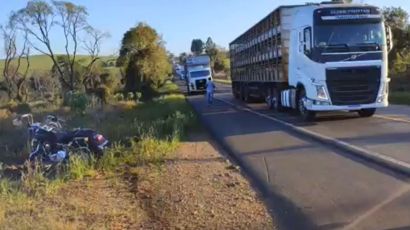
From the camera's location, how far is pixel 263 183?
1013cm

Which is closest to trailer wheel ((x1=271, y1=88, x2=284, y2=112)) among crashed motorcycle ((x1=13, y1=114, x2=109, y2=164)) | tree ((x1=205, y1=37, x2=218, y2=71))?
crashed motorcycle ((x1=13, y1=114, x2=109, y2=164))

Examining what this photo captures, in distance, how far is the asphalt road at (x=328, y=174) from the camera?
7570mm

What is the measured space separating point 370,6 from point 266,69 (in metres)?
8.71

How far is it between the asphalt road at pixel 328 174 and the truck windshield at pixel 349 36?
7.84 feet

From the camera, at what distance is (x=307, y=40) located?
19359 mm

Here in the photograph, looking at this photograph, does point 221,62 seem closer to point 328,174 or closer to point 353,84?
point 353,84

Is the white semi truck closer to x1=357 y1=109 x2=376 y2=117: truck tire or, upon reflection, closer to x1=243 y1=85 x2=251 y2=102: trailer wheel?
x1=357 y1=109 x2=376 y2=117: truck tire

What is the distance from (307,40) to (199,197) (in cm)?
1128

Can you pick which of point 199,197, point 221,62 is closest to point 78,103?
point 199,197

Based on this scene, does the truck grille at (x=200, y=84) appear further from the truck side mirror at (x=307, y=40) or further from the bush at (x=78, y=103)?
the truck side mirror at (x=307, y=40)

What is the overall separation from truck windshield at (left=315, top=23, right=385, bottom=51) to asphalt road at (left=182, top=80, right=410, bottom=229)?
2.39 metres

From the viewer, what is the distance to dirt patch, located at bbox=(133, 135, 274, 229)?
775cm

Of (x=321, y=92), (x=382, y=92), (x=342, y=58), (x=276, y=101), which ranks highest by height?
(x=342, y=58)

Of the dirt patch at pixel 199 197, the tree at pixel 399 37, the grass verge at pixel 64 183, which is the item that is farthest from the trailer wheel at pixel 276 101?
the tree at pixel 399 37
